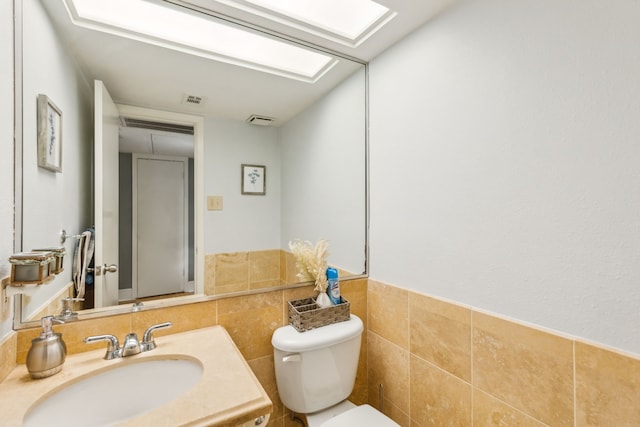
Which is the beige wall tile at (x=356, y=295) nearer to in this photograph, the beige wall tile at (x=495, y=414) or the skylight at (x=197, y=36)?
the beige wall tile at (x=495, y=414)

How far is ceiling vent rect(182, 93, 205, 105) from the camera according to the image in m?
1.22

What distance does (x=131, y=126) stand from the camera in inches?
44.6

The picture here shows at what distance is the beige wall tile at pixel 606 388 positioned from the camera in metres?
0.67

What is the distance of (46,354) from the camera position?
0.78 metres

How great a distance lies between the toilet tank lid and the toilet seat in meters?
0.29

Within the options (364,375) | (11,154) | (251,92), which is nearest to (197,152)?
(251,92)

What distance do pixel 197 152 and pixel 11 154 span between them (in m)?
0.56

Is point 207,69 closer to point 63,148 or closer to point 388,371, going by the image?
point 63,148

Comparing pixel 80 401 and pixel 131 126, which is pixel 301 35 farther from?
pixel 80 401

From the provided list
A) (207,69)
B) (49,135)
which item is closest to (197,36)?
(207,69)

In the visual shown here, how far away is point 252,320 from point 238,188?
605mm

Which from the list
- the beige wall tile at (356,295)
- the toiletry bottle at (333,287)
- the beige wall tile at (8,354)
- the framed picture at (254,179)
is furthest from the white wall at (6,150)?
the beige wall tile at (356,295)

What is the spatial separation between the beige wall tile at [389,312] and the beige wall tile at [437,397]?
113 mm

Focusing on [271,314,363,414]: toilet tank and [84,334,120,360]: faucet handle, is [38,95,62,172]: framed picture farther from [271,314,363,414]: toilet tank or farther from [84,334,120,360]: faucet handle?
[271,314,363,414]: toilet tank
